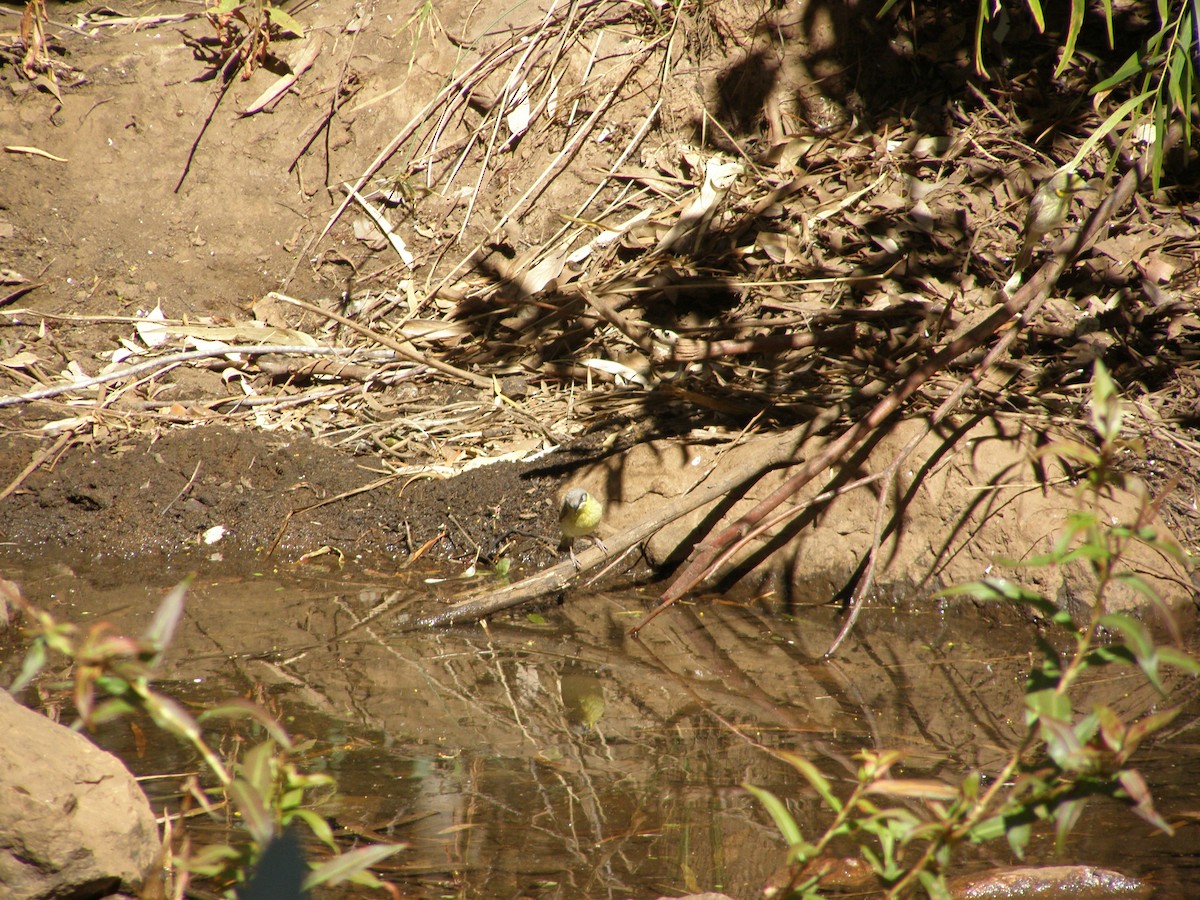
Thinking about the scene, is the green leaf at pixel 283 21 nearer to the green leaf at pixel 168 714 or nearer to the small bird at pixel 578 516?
the small bird at pixel 578 516

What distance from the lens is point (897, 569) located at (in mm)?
3391

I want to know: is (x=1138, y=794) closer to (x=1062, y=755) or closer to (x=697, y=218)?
(x=1062, y=755)

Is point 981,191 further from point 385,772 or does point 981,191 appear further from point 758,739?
point 385,772

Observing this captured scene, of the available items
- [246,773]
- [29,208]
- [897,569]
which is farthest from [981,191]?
[29,208]

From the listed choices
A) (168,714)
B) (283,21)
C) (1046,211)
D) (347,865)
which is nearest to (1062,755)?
(347,865)

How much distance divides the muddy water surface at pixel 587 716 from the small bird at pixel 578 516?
30 cm

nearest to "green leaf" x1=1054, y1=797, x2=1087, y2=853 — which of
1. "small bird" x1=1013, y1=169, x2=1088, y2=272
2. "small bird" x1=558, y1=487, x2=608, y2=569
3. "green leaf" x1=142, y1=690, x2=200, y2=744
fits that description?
"green leaf" x1=142, y1=690, x2=200, y2=744

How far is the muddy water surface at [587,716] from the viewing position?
201 centimetres

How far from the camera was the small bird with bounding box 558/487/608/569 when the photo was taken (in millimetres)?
3578

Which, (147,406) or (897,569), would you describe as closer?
(897,569)

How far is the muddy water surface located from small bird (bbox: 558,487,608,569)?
0.30 meters

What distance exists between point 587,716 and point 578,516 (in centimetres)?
106

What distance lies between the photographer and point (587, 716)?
2.71 m

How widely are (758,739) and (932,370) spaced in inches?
53.6
